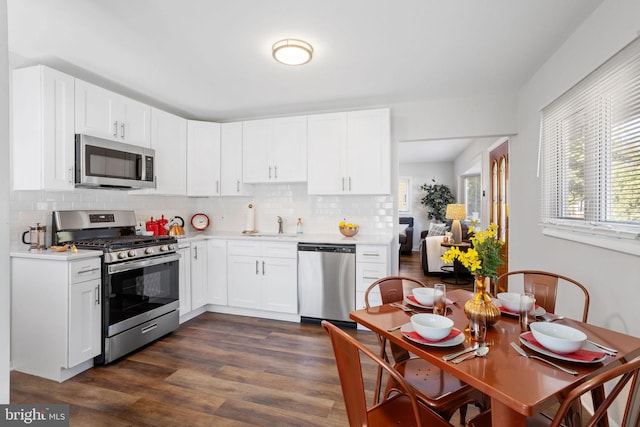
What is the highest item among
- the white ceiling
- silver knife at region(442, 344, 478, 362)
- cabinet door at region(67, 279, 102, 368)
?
the white ceiling

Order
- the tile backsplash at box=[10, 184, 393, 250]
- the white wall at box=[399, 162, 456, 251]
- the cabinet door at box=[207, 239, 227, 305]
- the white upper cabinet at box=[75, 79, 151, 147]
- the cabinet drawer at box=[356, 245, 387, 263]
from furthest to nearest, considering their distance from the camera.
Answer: the white wall at box=[399, 162, 456, 251]
the cabinet door at box=[207, 239, 227, 305]
the tile backsplash at box=[10, 184, 393, 250]
the cabinet drawer at box=[356, 245, 387, 263]
the white upper cabinet at box=[75, 79, 151, 147]

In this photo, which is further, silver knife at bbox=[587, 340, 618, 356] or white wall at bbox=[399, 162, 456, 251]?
white wall at bbox=[399, 162, 456, 251]

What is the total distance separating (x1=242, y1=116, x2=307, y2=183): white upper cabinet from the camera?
394 centimetres

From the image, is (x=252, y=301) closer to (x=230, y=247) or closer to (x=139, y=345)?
(x=230, y=247)

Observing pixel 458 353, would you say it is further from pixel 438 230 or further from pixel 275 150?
pixel 438 230

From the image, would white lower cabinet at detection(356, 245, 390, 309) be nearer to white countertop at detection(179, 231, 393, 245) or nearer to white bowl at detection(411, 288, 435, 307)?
white countertop at detection(179, 231, 393, 245)

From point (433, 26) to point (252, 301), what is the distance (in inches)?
125

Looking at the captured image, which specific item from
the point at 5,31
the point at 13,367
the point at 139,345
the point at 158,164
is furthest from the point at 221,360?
the point at 5,31

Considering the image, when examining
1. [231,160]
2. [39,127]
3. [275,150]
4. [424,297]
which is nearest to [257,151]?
[275,150]

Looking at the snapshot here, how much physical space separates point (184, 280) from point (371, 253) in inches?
80.0

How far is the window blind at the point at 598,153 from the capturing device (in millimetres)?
1794

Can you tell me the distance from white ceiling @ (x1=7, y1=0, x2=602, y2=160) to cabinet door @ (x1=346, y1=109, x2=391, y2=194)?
25cm

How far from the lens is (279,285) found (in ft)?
12.2

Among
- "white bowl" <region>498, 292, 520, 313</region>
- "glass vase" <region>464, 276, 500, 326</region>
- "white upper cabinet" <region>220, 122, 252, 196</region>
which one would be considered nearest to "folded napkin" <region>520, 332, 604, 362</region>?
"glass vase" <region>464, 276, 500, 326</region>
